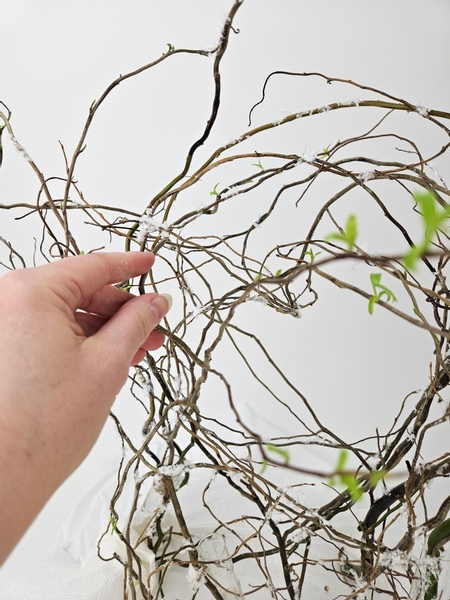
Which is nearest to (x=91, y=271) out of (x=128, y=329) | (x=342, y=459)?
(x=128, y=329)

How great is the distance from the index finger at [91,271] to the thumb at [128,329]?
0.07ft

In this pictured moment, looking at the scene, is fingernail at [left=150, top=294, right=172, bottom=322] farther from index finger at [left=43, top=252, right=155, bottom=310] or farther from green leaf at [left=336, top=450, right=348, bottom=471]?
green leaf at [left=336, top=450, right=348, bottom=471]

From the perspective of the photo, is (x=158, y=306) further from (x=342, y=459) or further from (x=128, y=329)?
(x=342, y=459)

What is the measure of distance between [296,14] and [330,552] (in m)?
0.75

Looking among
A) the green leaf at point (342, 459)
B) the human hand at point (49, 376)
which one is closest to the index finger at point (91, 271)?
the human hand at point (49, 376)

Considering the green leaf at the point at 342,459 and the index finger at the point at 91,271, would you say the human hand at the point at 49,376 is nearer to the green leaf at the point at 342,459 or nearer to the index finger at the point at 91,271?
the index finger at the point at 91,271

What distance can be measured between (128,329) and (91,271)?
45 mm

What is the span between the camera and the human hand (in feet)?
0.92

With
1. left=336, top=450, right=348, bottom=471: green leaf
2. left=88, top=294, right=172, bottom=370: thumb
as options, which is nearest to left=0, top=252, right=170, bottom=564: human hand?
left=88, top=294, right=172, bottom=370: thumb

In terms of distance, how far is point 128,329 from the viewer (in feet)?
1.13

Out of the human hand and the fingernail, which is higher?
the fingernail

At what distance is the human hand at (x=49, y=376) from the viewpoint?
279mm

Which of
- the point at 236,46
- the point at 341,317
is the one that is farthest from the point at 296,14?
the point at 341,317

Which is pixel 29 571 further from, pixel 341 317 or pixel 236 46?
pixel 236 46
